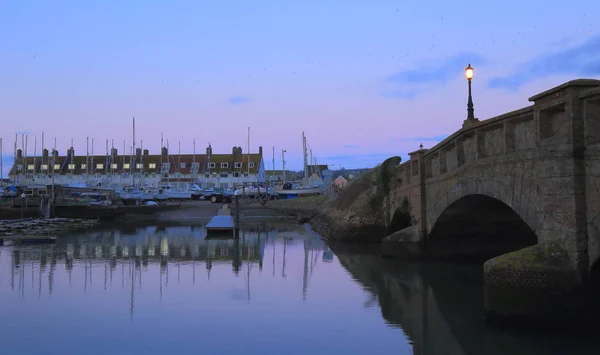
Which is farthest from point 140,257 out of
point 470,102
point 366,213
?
point 470,102

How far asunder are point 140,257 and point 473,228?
56.1 feet

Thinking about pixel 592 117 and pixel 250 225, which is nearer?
pixel 592 117

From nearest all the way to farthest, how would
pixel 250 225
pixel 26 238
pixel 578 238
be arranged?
pixel 578 238, pixel 26 238, pixel 250 225

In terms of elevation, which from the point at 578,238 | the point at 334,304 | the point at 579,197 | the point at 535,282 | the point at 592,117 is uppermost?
the point at 592,117

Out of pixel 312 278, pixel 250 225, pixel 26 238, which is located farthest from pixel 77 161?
pixel 312 278

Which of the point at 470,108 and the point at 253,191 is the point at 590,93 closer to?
the point at 470,108

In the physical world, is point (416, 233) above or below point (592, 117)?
below

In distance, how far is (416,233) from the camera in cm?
2373

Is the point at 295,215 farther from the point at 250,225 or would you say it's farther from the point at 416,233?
the point at 416,233

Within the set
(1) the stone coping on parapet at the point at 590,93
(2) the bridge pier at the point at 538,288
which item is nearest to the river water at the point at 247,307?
(2) the bridge pier at the point at 538,288

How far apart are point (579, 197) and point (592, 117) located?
5.49 feet

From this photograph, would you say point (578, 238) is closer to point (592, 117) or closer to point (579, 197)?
point (579, 197)

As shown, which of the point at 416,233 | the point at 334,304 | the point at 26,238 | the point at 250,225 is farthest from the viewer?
the point at 250,225

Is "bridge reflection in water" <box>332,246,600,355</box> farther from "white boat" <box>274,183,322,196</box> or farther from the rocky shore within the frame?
"white boat" <box>274,183,322,196</box>
